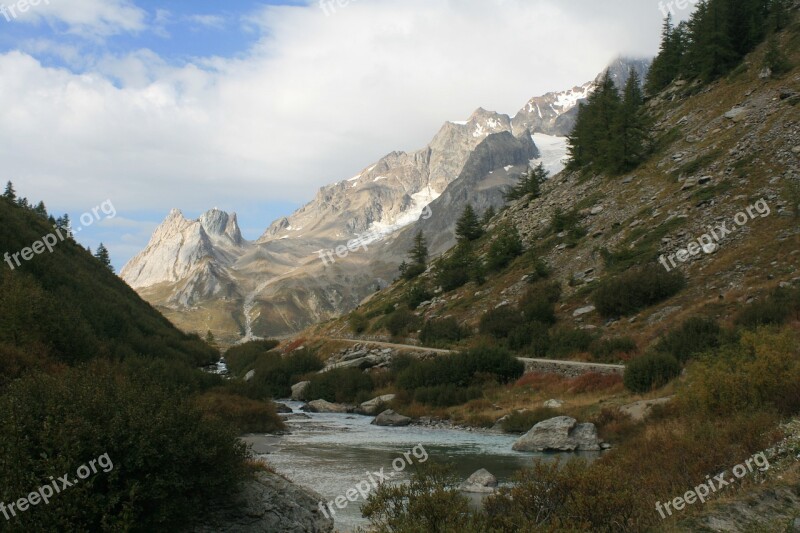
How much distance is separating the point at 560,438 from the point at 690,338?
1280 cm

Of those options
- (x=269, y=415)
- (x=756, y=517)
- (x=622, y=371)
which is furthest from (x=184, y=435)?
(x=622, y=371)

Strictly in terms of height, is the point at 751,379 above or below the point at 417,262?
below

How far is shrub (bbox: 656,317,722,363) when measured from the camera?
32.6 m

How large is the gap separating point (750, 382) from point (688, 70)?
77033 mm

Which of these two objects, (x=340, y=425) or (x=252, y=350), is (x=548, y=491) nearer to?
(x=340, y=425)

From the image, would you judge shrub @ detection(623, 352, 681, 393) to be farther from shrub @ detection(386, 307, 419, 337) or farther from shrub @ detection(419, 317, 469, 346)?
shrub @ detection(386, 307, 419, 337)

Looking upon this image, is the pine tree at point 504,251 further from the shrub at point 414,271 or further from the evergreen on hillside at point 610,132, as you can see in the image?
the shrub at point 414,271

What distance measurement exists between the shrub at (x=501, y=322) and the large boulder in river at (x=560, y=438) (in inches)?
995

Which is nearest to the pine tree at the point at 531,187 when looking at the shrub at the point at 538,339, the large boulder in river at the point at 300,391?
the shrub at the point at 538,339

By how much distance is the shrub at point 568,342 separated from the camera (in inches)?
1813

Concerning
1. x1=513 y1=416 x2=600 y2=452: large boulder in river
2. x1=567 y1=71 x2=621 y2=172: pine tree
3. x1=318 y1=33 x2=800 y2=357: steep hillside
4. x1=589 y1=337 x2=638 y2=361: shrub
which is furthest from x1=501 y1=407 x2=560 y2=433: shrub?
x1=567 y1=71 x2=621 y2=172: pine tree

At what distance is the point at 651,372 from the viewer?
32750 mm

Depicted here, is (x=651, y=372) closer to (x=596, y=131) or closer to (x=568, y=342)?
(x=568, y=342)

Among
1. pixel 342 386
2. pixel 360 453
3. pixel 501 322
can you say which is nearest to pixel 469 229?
pixel 501 322
